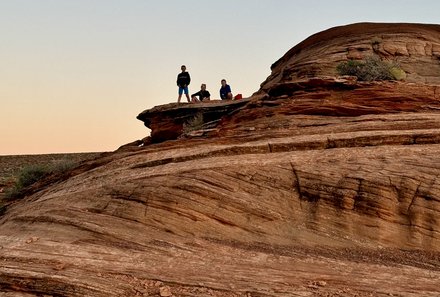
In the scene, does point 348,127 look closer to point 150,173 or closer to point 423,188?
point 423,188

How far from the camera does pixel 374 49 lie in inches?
862

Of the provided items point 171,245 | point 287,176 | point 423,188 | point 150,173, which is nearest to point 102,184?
point 150,173

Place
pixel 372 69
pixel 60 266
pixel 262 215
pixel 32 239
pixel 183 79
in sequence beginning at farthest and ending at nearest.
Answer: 1. pixel 183 79
2. pixel 372 69
3. pixel 262 215
4. pixel 32 239
5. pixel 60 266

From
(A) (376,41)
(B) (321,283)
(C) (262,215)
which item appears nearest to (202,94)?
(A) (376,41)

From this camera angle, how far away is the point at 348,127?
51.2 ft

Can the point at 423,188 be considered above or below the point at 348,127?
below

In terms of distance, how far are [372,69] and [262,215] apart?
855cm

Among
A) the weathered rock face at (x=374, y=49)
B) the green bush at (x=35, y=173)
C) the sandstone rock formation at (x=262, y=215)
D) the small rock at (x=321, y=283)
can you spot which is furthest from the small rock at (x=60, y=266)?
the green bush at (x=35, y=173)

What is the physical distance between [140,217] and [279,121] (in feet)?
18.2

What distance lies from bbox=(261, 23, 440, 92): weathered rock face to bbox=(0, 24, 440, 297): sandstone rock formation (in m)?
3.73

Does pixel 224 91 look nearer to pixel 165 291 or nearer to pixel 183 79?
pixel 183 79

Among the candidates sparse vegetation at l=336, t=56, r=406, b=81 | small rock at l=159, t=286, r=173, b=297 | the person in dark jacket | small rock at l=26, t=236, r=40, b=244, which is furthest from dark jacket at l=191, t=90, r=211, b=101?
small rock at l=159, t=286, r=173, b=297

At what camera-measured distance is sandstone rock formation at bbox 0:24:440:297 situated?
1096 centimetres

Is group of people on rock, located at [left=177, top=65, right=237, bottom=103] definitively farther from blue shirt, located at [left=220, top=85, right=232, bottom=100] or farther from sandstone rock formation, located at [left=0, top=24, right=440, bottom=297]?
sandstone rock formation, located at [left=0, top=24, right=440, bottom=297]
